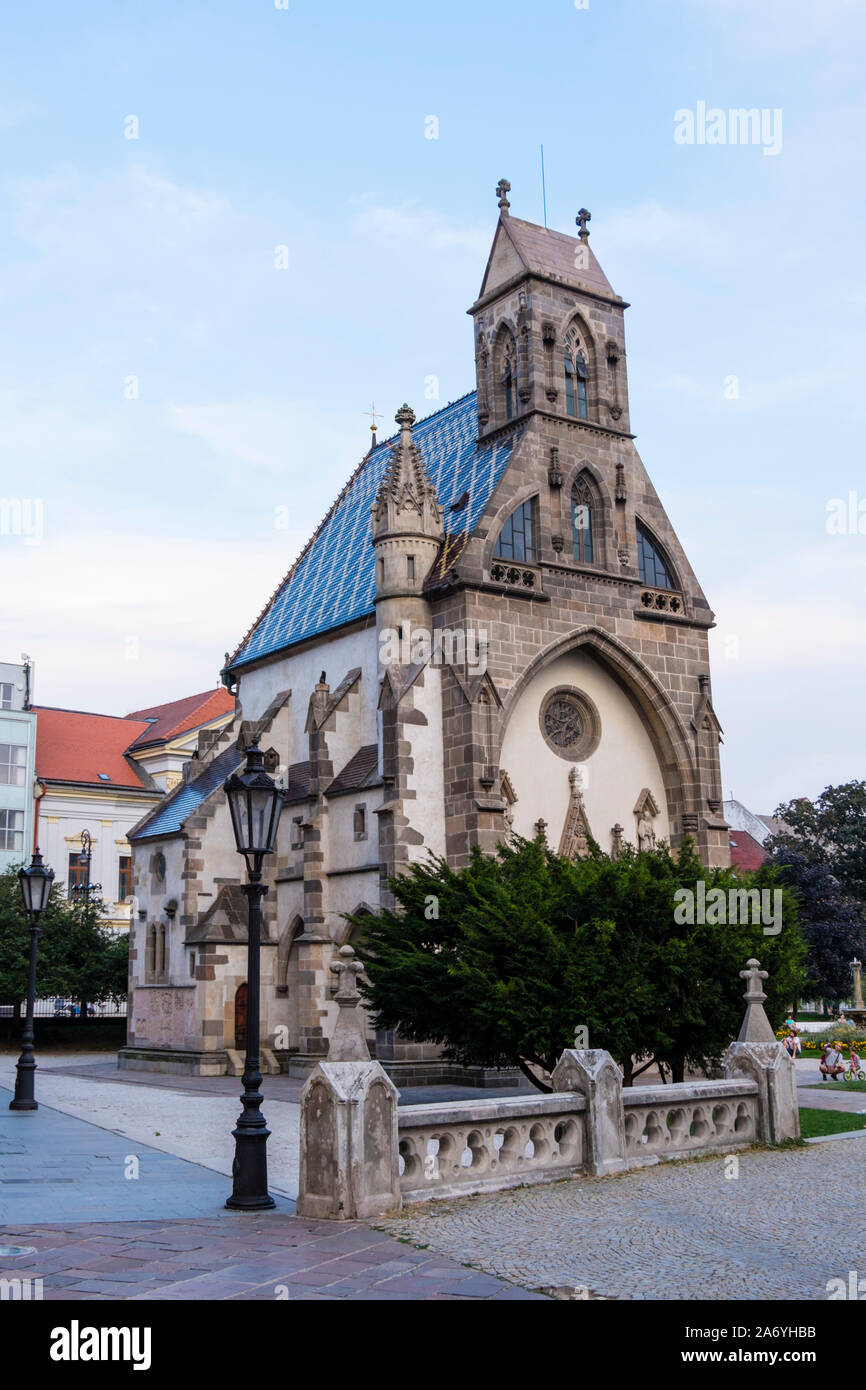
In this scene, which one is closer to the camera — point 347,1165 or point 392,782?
point 347,1165

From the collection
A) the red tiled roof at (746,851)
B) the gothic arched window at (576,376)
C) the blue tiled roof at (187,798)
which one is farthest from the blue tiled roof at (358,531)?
the red tiled roof at (746,851)

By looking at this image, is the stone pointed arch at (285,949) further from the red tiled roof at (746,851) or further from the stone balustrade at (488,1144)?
the red tiled roof at (746,851)

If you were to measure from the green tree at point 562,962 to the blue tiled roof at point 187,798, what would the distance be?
53.2ft

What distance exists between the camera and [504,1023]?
1616cm

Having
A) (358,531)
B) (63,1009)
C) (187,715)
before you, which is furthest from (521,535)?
(187,715)

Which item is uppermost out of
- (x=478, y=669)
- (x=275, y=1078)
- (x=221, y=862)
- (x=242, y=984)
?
(x=478, y=669)

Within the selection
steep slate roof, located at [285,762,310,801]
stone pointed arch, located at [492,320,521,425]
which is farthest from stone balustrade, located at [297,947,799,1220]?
stone pointed arch, located at [492,320,521,425]

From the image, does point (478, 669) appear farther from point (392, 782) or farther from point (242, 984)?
point (242, 984)

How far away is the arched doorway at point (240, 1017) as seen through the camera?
102ft

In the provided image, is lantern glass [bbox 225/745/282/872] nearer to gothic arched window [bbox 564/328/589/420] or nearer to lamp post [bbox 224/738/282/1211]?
lamp post [bbox 224/738/282/1211]

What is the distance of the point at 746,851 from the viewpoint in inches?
3164

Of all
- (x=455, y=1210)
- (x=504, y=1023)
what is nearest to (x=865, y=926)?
(x=504, y=1023)

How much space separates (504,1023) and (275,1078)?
14789 mm

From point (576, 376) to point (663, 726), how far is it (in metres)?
8.76
